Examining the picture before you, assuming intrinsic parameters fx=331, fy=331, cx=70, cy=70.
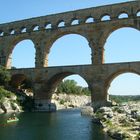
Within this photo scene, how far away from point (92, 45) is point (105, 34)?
109 inches

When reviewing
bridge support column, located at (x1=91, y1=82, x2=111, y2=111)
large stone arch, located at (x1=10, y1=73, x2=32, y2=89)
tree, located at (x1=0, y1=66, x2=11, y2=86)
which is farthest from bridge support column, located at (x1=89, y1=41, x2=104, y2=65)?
tree, located at (x1=0, y1=66, x2=11, y2=86)

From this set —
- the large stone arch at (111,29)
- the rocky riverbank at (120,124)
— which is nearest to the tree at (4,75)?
the large stone arch at (111,29)

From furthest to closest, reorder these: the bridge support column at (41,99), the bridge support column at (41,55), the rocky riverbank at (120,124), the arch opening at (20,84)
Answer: the arch opening at (20,84)
the bridge support column at (41,55)
the bridge support column at (41,99)
the rocky riverbank at (120,124)

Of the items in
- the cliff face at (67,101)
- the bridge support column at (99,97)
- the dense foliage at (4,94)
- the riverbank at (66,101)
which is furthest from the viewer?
the cliff face at (67,101)

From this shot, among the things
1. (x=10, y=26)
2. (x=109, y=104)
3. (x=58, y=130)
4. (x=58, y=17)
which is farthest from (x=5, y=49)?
(x=58, y=130)

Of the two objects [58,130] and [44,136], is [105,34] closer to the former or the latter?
[58,130]

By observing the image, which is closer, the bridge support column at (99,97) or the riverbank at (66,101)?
the bridge support column at (99,97)

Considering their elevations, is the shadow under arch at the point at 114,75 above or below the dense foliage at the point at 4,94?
above

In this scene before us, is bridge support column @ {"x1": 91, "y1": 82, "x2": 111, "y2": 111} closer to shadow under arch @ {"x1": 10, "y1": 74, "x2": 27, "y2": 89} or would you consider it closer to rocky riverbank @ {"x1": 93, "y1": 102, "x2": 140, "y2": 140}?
rocky riverbank @ {"x1": 93, "y1": 102, "x2": 140, "y2": 140}

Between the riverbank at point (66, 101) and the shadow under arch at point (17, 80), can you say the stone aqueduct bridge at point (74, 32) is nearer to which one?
the shadow under arch at point (17, 80)

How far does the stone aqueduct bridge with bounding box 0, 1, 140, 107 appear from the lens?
50.5 meters

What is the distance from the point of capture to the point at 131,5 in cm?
5169

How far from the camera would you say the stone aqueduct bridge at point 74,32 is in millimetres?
50500

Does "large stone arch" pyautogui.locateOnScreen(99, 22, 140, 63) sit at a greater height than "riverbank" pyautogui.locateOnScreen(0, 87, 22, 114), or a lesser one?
greater
